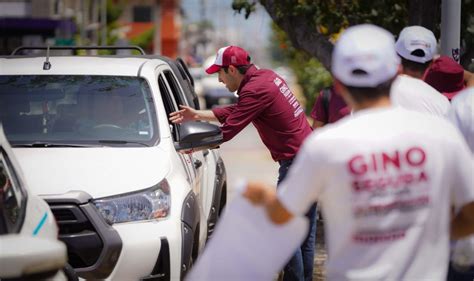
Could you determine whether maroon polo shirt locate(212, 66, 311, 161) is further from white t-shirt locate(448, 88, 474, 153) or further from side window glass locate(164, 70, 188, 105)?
white t-shirt locate(448, 88, 474, 153)

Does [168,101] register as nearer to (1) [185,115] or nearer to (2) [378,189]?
(1) [185,115]

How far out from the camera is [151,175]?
5.98m

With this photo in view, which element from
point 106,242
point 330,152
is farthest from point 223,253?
point 106,242

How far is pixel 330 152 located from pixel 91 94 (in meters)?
3.88

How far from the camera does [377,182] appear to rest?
3.24 meters

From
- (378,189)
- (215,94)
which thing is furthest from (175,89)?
(215,94)

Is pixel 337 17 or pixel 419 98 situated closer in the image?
pixel 419 98

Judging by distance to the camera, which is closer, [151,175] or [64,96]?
[151,175]

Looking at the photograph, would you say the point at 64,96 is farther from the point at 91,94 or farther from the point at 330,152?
the point at 330,152

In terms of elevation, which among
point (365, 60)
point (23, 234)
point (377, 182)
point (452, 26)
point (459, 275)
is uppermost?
point (365, 60)

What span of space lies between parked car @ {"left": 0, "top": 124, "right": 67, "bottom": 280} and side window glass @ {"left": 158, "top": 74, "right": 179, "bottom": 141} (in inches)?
106

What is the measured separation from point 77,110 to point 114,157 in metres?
0.79

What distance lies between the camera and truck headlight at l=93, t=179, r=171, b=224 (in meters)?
5.68

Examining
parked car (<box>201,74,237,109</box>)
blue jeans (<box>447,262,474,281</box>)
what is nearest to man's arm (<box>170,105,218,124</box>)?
blue jeans (<box>447,262,474,281</box>)
